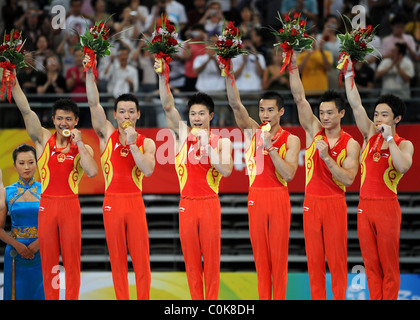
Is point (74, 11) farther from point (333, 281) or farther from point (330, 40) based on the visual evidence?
point (333, 281)

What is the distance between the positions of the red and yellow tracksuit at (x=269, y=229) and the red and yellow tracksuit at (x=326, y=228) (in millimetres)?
227

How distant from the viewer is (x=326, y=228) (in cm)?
603

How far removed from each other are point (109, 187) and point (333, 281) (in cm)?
222

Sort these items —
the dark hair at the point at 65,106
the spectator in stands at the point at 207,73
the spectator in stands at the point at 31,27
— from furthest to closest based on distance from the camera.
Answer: the spectator in stands at the point at 31,27, the spectator in stands at the point at 207,73, the dark hair at the point at 65,106

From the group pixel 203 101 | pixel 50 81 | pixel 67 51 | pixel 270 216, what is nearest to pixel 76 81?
pixel 50 81

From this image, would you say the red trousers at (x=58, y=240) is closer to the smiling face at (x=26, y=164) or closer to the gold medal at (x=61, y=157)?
the gold medal at (x=61, y=157)

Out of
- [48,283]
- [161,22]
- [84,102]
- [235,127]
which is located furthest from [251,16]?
[48,283]

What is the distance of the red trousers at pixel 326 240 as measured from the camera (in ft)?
19.8

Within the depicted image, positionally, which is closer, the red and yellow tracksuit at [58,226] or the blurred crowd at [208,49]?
the red and yellow tracksuit at [58,226]

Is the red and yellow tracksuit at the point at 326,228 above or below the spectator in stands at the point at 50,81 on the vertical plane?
below

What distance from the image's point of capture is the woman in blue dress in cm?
657

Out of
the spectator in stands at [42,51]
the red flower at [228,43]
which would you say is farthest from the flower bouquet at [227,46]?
the spectator in stands at [42,51]

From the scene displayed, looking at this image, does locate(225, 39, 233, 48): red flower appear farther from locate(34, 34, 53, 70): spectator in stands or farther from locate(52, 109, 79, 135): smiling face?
locate(34, 34, 53, 70): spectator in stands

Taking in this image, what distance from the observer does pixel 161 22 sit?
6309 mm
